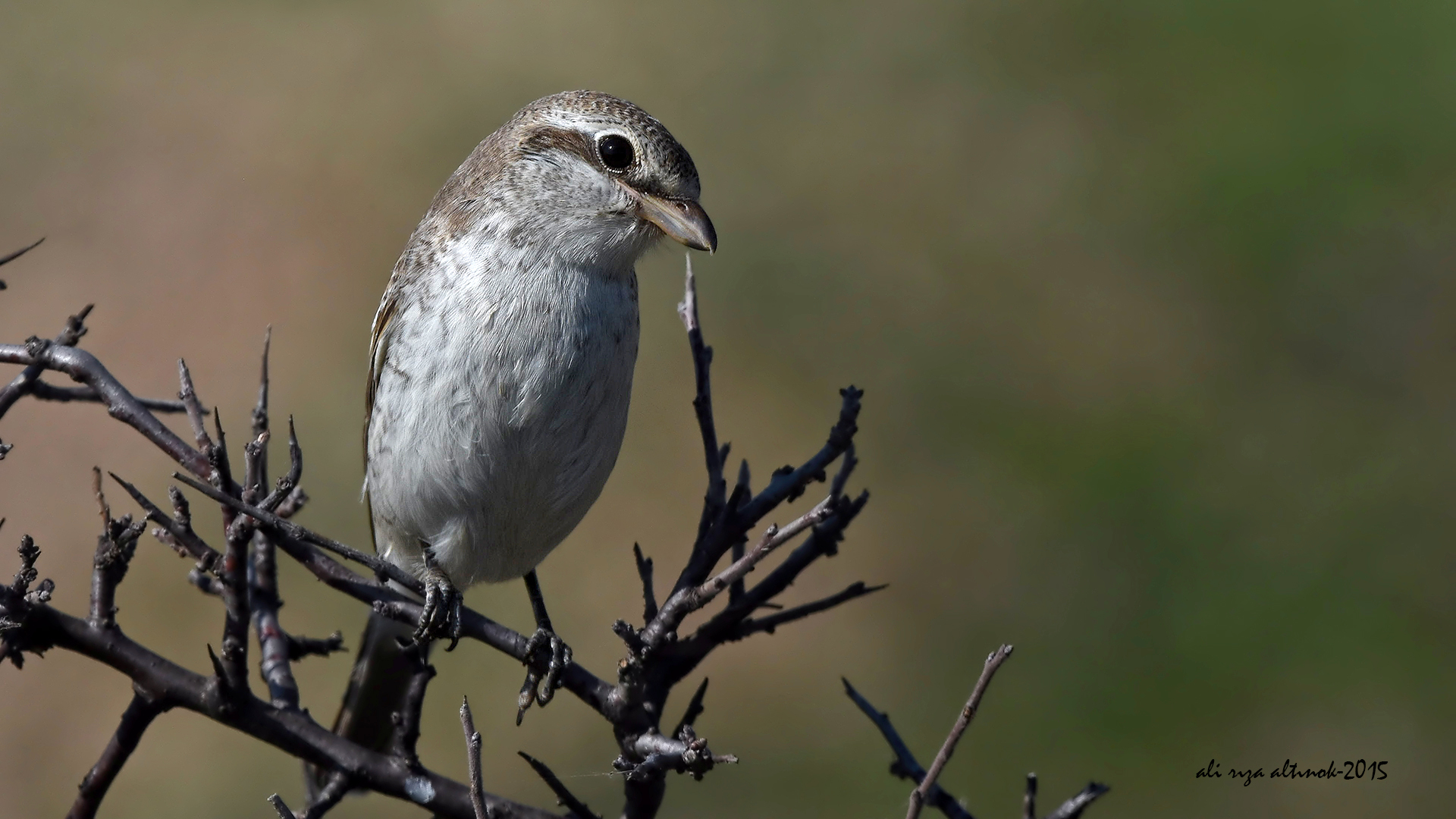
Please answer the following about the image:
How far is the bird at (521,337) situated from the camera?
3090 millimetres

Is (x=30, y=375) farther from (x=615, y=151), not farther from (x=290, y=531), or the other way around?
(x=615, y=151)

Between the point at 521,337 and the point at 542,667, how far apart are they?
91cm

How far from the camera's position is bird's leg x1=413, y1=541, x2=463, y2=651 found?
280 cm

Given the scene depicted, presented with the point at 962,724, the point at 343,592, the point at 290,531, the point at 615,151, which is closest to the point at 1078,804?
the point at 962,724

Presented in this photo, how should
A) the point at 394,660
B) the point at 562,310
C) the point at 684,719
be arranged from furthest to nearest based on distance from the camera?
the point at 394,660, the point at 562,310, the point at 684,719

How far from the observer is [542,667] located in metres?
2.59

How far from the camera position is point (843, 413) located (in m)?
2.61

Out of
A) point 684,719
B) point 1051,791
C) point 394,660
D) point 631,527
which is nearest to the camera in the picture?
point 684,719

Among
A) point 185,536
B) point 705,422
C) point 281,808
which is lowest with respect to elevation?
point 281,808

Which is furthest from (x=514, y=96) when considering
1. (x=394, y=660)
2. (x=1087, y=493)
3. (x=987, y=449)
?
(x=394, y=660)

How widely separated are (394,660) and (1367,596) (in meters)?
5.35

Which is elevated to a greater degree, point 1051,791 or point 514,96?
point 514,96

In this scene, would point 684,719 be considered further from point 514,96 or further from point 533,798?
point 514,96

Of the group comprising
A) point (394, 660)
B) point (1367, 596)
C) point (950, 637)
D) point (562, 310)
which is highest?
point (1367, 596)
